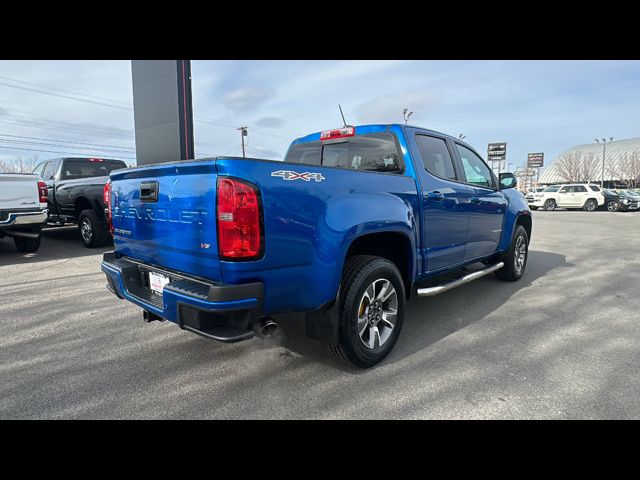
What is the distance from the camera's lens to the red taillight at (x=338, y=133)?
3.98 m

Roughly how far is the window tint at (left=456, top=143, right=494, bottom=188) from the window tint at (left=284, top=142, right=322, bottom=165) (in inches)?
63.6

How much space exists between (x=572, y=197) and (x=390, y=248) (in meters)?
26.6

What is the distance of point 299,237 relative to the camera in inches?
95.5

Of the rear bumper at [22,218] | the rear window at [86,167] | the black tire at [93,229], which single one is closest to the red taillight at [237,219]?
the rear bumper at [22,218]

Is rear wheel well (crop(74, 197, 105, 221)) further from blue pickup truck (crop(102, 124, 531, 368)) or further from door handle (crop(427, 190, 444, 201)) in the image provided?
door handle (crop(427, 190, 444, 201))

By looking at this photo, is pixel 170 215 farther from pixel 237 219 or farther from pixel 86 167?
pixel 86 167

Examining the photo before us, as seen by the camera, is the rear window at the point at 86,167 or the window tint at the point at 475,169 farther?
the rear window at the point at 86,167

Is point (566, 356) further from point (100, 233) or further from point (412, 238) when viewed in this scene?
point (100, 233)

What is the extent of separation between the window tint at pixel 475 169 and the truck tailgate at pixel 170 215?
323 centimetres

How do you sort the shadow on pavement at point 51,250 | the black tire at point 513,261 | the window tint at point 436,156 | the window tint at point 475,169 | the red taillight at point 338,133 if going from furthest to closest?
the shadow on pavement at point 51,250 < the black tire at point 513,261 < the window tint at point 475,169 < the red taillight at point 338,133 < the window tint at point 436,156

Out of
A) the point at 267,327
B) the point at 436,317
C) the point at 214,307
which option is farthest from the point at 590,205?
the point at 214,307

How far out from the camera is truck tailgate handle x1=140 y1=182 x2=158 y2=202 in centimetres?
268

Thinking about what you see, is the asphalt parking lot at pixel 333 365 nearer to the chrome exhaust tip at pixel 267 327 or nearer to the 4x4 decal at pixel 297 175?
the chrome exhaust tip at pixel 267 327
